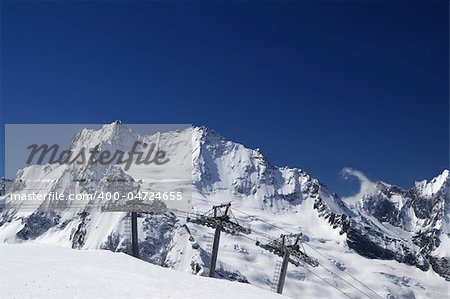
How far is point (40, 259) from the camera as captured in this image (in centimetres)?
4128

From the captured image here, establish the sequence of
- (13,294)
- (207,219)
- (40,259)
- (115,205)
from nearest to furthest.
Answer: (13,294), (40,259), (207,219), (115,205)

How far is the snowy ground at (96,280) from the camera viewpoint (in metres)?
31.1

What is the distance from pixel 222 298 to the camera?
107 ft

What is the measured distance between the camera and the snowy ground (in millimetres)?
31094

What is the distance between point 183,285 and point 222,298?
3.66m

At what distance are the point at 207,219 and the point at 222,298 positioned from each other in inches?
736

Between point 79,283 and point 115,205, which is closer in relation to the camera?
point 79,283

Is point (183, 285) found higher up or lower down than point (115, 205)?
lower down

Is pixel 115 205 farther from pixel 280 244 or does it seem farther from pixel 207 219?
pixel 280 244

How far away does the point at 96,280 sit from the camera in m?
34.3

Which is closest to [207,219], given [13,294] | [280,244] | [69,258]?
[280,244]

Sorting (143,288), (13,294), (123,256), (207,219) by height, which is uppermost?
(207,219)

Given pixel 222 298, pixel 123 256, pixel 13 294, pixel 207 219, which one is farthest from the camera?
pixel 207 219

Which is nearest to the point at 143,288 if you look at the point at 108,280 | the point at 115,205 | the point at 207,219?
the point at 108,280
